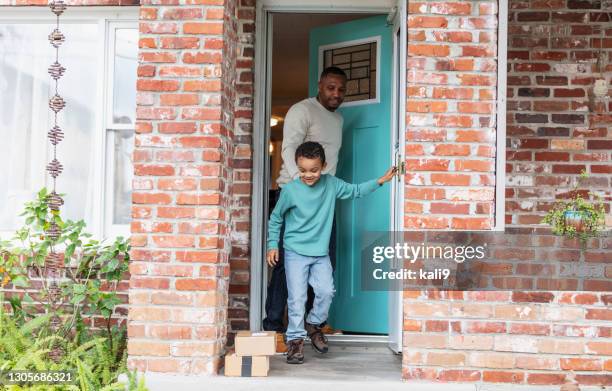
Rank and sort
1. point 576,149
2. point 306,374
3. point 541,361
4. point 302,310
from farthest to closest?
1. point 576,149
2. point 302,310
3. point 306,374
4. point 541,361

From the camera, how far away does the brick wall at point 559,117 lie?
5273 mm

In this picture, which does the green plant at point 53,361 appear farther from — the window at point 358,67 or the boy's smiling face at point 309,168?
the window at point 358,67

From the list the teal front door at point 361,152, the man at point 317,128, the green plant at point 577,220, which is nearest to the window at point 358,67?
the teal front door at point 361,152

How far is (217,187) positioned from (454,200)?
1.37 meters

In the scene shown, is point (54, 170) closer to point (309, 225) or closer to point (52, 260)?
point (52, 260)

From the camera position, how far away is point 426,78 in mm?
4254

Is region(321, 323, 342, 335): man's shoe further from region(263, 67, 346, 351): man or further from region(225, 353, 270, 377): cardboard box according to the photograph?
region(225, 353, 270, 377): cardboard box

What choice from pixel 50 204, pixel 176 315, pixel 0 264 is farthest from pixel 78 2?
pixel 176 315

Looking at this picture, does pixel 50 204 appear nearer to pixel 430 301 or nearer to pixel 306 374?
pixel 306 374

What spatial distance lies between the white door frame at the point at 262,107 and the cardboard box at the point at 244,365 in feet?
2.68

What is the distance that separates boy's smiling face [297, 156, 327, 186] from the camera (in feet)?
15.8

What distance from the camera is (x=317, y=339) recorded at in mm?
5074

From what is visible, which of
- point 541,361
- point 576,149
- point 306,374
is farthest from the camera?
point 576,149

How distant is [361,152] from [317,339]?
154 cm
